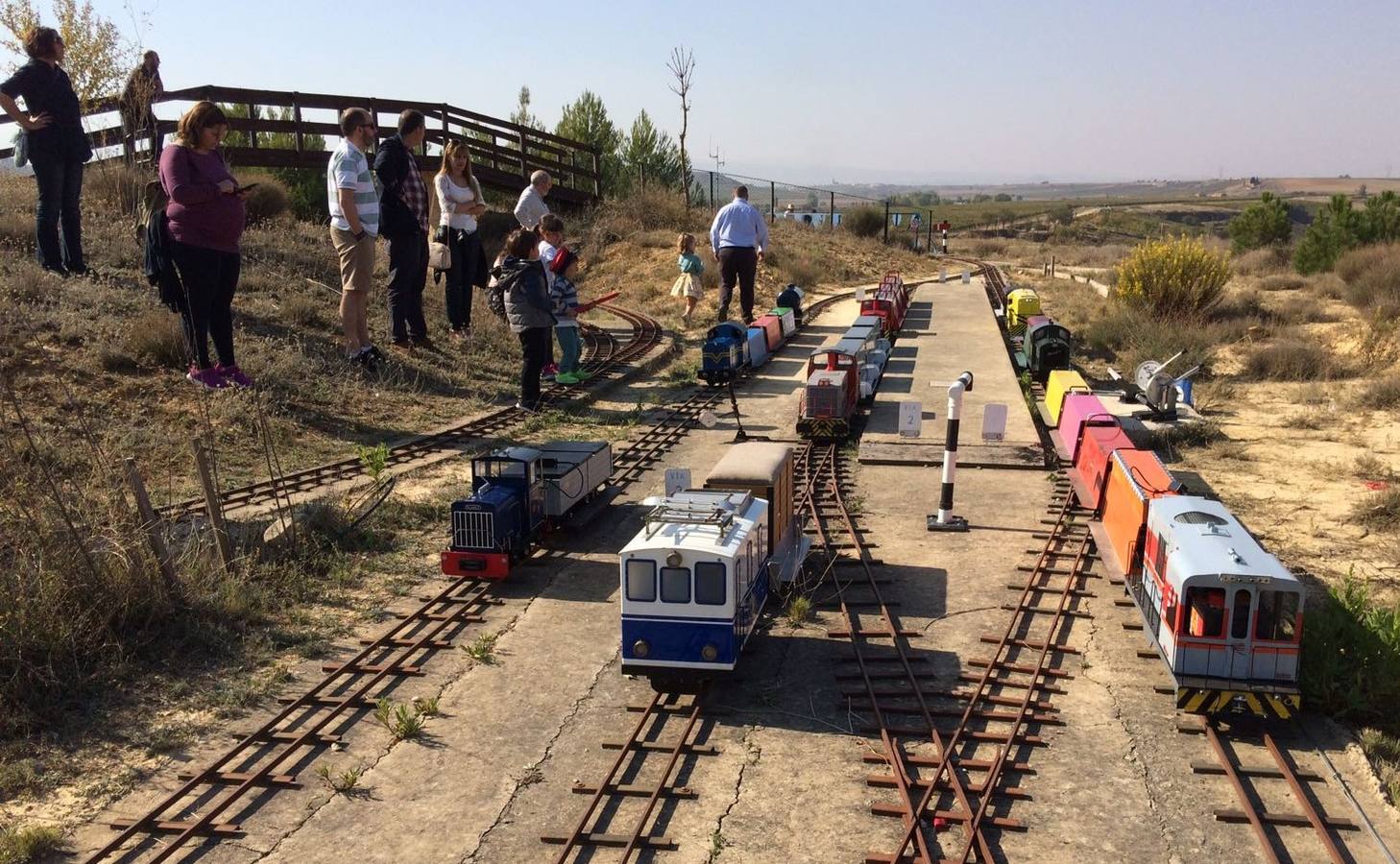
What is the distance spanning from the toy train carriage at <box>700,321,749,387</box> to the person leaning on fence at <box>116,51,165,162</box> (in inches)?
409

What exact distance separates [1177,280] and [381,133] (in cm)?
2095

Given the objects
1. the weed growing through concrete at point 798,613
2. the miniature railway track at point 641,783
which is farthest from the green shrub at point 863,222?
the miniature railway track at point 641,783

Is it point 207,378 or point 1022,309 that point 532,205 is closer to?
point 207,378

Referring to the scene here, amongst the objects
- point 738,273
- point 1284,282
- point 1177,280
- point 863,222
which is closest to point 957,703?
point 738,273

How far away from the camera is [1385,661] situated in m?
8.59

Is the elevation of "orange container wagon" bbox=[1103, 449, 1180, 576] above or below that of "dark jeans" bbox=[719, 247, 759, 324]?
below

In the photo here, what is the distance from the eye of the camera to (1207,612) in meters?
8.34

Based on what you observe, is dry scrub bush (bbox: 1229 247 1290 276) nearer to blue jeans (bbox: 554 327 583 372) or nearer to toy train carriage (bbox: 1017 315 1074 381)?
toy train carriage (bbox: 1017 315 1074 381)

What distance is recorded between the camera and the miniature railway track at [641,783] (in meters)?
6.84

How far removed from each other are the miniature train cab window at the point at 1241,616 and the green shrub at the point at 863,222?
47.9m

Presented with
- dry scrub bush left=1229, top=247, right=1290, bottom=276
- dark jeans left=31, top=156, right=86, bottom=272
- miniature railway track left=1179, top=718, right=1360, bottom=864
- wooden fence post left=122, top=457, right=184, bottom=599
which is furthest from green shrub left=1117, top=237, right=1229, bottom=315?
wooden fence post left=122, top=457, right=184, bottom=599

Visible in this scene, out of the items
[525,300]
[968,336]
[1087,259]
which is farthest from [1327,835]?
[1087,259]

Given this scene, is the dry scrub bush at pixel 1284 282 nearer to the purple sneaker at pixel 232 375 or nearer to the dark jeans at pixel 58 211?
the purple sneaker at pixel 232 375

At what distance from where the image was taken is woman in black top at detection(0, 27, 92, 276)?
14445 mm
